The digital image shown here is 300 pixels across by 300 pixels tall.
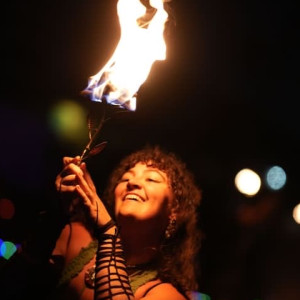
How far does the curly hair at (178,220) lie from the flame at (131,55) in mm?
925

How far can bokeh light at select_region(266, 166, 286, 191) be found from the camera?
512 cm

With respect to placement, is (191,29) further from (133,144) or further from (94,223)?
(94,223)

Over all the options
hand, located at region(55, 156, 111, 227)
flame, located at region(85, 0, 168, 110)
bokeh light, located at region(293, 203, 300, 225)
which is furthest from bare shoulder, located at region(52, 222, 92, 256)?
bokeh light, located at region(293, 203, 300, 225)

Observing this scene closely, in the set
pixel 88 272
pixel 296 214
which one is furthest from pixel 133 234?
pixel 296 214

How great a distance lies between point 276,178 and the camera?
A: 209 inches

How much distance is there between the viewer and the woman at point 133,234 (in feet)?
5.97

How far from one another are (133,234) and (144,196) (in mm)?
241

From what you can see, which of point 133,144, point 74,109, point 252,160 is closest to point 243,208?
point 252,160

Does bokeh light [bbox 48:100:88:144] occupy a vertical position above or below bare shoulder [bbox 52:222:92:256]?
above

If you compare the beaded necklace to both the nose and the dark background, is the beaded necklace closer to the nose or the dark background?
the nose

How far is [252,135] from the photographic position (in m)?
4.84

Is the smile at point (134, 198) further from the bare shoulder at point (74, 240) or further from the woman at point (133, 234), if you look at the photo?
the bare shoulder at point (74, 240)

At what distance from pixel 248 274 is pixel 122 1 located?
13.8 ft

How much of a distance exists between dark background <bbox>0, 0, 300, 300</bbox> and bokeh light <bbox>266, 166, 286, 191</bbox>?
78 millimetres
